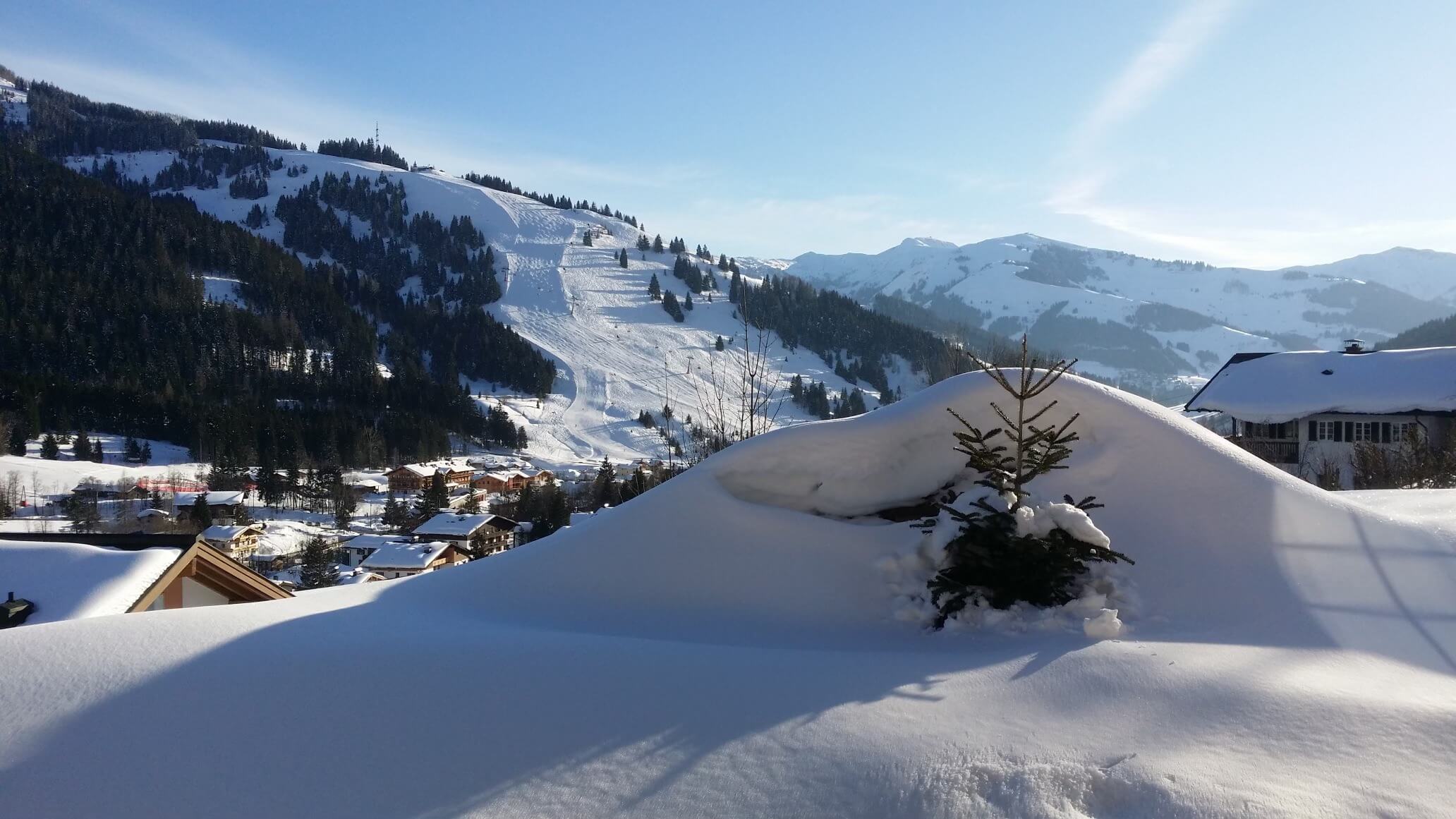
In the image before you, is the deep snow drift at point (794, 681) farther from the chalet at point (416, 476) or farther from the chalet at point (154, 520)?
the chalet at point (416, 476)

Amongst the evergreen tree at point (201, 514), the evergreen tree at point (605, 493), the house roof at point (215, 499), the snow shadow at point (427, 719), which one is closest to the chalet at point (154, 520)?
the evergreen tree at point (201, 514)

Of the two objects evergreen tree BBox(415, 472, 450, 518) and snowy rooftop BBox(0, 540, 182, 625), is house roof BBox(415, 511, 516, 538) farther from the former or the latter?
snowy rooftop BBox(0, 540, 182, 625)

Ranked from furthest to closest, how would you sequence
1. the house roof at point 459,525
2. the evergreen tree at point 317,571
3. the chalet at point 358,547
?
1. the chalet at point 358,547
2. the house roof at point 459,525
3. the evergreen tree at point 317,571

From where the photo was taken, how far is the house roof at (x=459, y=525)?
49.8 metres

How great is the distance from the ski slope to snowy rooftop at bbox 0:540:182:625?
67.2m

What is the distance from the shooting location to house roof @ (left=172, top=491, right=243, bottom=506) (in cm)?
7262

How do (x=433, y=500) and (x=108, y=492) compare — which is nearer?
(x=433, y=500)

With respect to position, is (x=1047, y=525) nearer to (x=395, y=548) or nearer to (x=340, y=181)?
(x=395, y=548)

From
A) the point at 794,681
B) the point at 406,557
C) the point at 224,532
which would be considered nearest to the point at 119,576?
the point at 794,681

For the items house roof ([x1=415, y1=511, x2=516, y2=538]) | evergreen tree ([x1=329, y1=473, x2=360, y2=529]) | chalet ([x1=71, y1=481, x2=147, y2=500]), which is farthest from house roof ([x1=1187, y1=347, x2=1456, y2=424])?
chalet ([x1=71, y1=481, x2=147, y2=500])

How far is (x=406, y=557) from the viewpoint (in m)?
36.3

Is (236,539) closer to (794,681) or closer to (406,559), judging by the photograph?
(406,559)

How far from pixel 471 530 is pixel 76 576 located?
4139cm

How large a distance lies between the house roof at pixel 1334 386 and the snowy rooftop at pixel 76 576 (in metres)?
30.0
